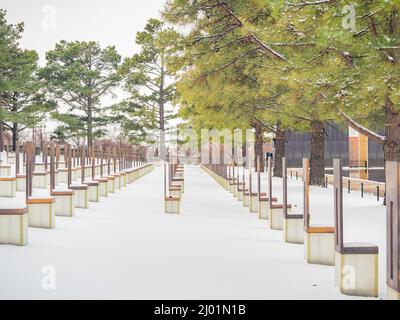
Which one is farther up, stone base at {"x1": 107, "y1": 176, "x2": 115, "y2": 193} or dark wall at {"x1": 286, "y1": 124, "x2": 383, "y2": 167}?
dark wall at {"x1": 286, "y1": 124, "x2": 383, "y2": 167}

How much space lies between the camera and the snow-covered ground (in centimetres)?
551

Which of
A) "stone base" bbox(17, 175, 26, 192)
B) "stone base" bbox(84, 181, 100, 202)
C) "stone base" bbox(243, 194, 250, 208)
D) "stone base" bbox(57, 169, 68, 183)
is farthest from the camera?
"stone base" bbox(57, 169, 68, 183)

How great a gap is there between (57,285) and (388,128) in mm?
10659

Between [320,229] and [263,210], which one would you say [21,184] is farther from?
[320,229]

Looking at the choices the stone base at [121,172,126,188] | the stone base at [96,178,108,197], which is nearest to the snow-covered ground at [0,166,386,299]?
the stone base at [96,178,108,197]

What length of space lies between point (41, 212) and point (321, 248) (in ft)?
15.5

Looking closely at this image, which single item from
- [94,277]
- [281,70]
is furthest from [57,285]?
[281,70]

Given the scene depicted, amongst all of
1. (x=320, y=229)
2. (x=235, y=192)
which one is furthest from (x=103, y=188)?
(x=320, y=229)

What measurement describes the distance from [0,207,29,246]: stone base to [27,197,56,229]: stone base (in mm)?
1596

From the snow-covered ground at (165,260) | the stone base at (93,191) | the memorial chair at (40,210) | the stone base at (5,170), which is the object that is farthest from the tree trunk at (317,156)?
the memorial chair at (40,210)

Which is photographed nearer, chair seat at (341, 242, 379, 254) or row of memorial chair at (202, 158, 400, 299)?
row of memorial chair at (202, 158, 400, 299)

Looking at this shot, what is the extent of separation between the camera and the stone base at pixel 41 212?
353 inches

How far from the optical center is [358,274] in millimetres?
5613

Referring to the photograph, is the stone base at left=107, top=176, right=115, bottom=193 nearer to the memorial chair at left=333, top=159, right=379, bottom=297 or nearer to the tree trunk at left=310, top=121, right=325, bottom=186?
the tree trunk at left=310, top=121, right=325, bottom=186
